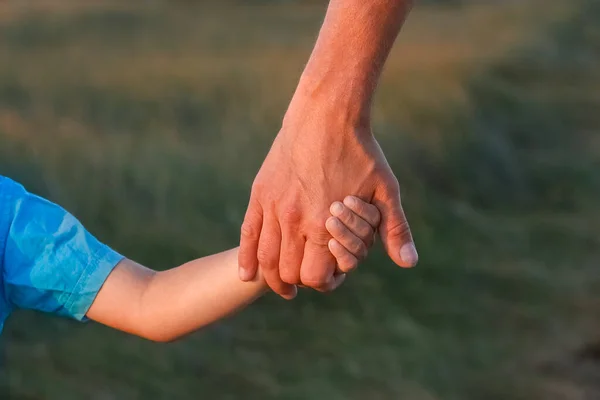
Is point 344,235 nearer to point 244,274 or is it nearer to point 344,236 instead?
point 344,236

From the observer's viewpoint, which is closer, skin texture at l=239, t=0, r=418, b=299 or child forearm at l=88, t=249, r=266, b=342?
skin texture at l=239, t=0, r=418, b=299

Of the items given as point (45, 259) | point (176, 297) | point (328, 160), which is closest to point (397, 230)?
point (328, 160)

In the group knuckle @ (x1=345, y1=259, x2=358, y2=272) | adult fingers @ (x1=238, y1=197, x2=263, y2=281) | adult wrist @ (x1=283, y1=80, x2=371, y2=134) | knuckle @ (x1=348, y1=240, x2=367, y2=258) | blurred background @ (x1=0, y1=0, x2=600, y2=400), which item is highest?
adult wrist @ (x1=283, y1=80, x2=371, y2=134)

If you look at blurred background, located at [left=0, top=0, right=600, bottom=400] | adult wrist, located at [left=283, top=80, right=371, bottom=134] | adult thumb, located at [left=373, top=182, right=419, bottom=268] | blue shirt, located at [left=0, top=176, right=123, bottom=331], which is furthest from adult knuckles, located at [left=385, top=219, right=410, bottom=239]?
blurred background, located at [left=0, top=0, right=600, bottom=400]

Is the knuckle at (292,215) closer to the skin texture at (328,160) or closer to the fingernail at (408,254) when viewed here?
the skin texture at (328,160)

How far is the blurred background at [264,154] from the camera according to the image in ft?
8.05

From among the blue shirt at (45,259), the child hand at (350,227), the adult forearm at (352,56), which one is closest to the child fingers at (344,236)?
the child hand at (350,227)

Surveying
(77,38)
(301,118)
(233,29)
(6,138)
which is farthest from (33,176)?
(301,118)

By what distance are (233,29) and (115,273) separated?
2242 mm

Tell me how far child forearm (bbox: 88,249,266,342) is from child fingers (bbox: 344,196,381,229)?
150 millimetres

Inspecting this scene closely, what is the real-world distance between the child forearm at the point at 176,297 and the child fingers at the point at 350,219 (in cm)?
14

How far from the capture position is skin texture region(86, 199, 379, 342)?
0.93 meters

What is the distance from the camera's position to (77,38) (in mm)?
3043

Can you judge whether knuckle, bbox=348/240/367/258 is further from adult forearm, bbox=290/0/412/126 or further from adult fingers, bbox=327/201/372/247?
adult forearm, bbox=290/0/412/126
